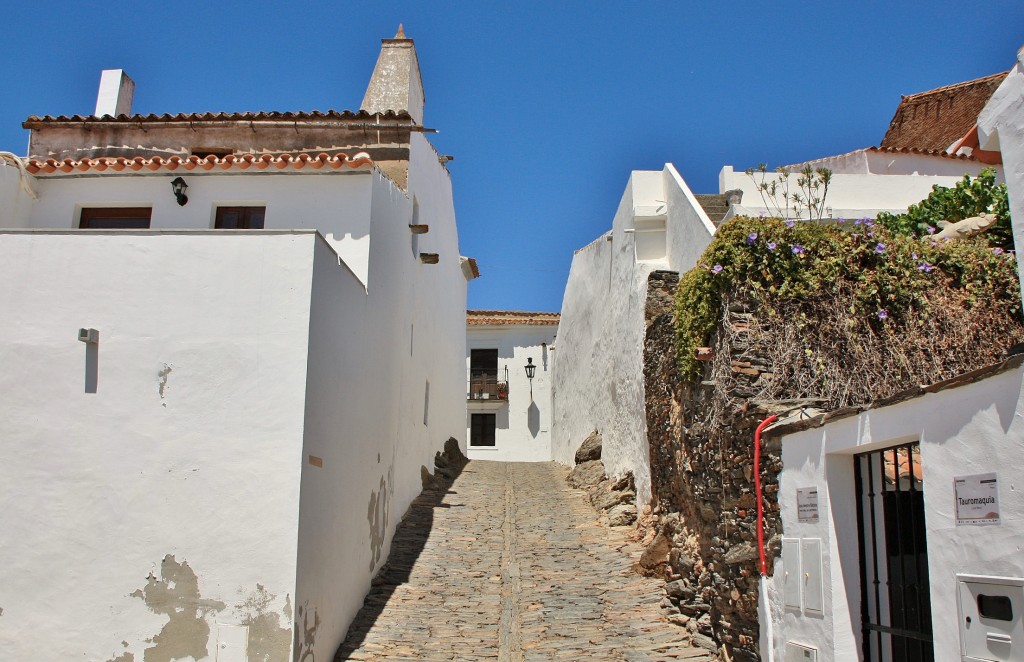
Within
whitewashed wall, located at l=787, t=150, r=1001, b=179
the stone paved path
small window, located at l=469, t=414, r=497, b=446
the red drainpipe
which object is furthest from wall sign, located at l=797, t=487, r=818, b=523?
small window, located at l=469, t=414, r=497, b=446

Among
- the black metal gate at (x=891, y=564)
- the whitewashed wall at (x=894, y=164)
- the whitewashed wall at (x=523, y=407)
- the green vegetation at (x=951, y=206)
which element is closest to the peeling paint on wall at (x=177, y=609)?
the black metal gate at (x=891, y=564)

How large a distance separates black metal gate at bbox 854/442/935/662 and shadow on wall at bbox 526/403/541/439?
70.4 feet

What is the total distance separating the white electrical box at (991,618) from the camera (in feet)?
14.7

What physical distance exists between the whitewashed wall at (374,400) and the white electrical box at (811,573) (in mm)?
4350

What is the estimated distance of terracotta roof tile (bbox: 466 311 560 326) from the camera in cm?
2814

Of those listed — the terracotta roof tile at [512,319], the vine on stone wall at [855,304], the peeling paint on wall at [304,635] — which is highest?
the terracotta roof tile at [512,319]

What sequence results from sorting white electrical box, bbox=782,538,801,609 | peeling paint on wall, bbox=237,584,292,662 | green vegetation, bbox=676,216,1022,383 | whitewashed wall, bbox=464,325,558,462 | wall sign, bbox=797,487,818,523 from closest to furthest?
wall sign, bbox=797,487,818,523
white electrical box, bbox=782,538,801,609
peeling paint on wall, bbox=237,584,292,662
green vegetation, bbox=676,216,1022,383
whitewashed wall, bbox=464,325,558,462

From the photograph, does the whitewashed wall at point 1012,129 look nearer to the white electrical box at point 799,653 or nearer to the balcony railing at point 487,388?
the white electrical box at point 799,653

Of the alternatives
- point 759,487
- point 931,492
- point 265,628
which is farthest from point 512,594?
point 931,492

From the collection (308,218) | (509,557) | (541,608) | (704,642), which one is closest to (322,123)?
(308,218)

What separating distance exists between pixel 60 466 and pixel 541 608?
5.18 metres

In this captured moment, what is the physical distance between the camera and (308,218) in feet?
37.7

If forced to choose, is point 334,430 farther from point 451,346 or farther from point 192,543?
point 451,346

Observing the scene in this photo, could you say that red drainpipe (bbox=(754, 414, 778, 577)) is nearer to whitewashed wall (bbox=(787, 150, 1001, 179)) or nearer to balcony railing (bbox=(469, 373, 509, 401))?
whitewashed wall (bbox=(787, 150, 1001, 179))
